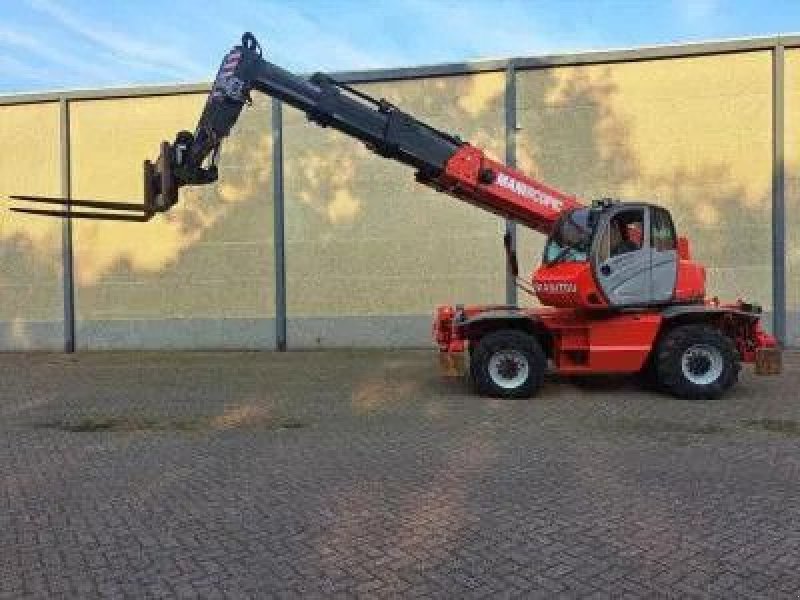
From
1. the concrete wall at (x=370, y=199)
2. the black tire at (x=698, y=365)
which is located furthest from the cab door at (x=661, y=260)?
the concrete wall at (x=370, y=199)

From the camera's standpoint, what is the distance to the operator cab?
11430 mm

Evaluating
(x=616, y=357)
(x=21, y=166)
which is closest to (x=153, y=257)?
(x=21, y=166)

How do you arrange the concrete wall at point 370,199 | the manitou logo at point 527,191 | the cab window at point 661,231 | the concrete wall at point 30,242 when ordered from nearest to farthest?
the cab window at point 661,231
the manitou logo at point 527,191
the concrete wall at point 370,199
the concrete wall at point 30,242

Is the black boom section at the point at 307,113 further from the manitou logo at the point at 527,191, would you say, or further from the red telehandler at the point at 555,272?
the manitou logo at the point at 527,191

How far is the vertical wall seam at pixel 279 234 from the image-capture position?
18.6 m

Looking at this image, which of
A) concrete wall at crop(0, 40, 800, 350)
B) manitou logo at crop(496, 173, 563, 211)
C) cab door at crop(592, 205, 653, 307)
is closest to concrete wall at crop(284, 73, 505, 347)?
concrete wall at crop(0, 40, 800, 350)

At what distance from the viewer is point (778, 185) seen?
16.8 m

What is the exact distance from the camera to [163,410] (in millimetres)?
11344

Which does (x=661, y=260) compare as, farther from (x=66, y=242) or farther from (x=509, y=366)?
(x=66, y=242)

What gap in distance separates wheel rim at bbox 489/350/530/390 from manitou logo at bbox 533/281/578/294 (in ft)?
3.13

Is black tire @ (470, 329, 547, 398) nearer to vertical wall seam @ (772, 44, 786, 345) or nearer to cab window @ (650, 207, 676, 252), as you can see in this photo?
cab window @ (650, 207, 676, 252)

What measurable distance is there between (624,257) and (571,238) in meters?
0.75

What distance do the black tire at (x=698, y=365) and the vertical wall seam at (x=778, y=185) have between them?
6.06 metres

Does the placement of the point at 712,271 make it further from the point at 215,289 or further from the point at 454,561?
the point at 454,561
